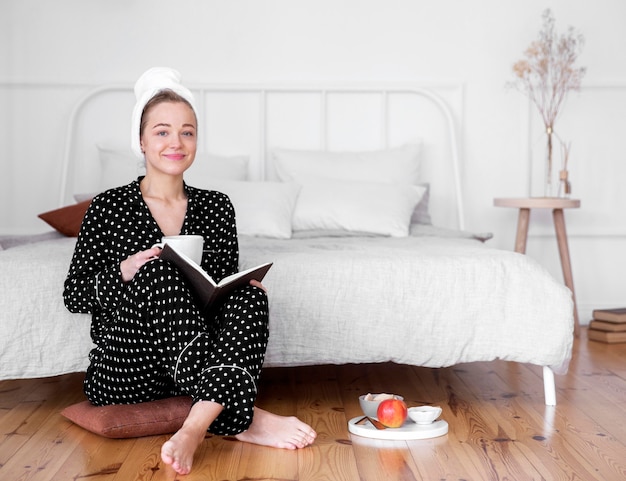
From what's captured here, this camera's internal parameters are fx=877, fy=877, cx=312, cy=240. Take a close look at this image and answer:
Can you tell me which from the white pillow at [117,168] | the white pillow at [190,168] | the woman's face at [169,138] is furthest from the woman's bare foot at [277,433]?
the white pillow at [117,168]

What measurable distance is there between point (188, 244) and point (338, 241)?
107 cm

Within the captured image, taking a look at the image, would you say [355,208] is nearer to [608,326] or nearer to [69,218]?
[69,218]

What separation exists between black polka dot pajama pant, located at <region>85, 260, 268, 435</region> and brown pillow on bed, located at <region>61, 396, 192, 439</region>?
0.23 ft

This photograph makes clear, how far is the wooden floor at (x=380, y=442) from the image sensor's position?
188cm

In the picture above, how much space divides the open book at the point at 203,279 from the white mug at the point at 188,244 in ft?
0.09

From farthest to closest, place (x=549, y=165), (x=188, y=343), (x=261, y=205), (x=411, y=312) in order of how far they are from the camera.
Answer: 1. (x=549, y=165)
2. (x=261, y=205)
3. (x=411, y=312)
4. (x=188, y=343)

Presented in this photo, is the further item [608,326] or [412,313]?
[608,326]

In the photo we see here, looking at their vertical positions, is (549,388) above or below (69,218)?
below

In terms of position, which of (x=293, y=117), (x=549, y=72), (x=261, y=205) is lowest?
(x=261, y=205)

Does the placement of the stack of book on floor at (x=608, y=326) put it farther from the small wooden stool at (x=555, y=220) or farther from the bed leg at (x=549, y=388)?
the bed leg at (x=549, y=388)

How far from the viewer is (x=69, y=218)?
3.11 metres

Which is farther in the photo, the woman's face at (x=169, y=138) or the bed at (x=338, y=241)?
the bed at (x=338, y=241)

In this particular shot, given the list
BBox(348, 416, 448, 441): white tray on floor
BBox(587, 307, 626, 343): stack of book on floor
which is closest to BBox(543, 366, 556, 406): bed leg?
BBox(348, 416, 448, 441): white tray on floor

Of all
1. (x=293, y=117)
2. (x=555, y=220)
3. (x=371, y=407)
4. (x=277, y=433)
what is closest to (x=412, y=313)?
(x=371, y=407)
